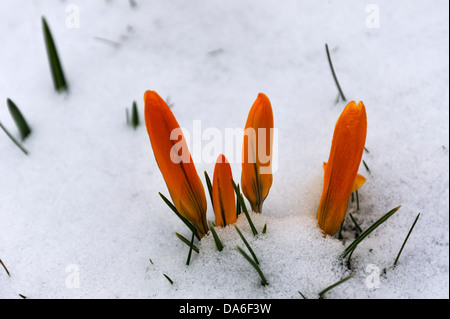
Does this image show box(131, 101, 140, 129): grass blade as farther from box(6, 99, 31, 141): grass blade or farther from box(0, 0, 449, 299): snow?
box(6, 99, 31, 141): grass blade

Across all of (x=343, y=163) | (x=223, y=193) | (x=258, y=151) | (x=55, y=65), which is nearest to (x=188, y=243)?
(x=223, y=193)

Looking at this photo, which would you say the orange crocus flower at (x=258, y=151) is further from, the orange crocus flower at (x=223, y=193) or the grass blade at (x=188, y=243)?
the grass blade at (x=188, y=243)

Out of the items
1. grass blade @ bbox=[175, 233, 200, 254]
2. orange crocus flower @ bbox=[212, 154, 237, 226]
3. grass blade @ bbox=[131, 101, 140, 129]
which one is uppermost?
grass blade @ bbox=[131, 101, 140, 129]

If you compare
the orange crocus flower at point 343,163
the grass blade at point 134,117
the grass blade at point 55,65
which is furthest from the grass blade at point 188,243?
the grass blade at point 55,65

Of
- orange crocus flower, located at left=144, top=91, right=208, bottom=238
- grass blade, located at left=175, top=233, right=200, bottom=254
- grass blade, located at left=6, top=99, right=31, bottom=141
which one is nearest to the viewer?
orange crocus flower, located at left=144, top=91, right=208, bottom=238

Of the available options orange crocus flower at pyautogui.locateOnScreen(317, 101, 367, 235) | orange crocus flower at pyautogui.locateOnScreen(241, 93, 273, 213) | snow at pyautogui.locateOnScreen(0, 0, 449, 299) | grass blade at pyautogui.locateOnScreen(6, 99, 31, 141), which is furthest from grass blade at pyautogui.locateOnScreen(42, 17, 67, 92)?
orange crocus flower at pyautogui.locateOnScreen(317, 101, 367, 235)
